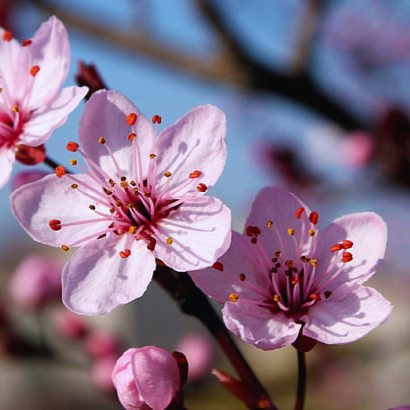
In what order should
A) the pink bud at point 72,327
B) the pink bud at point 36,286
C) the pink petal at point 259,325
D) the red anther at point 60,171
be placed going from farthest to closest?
the pink bud at point 36,286, the pink bud at point 72,327, the red anther at point 60,171, the pink petal at point 259,325

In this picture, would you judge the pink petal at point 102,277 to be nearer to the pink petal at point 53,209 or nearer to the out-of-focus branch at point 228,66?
the pink petal at point 53,209

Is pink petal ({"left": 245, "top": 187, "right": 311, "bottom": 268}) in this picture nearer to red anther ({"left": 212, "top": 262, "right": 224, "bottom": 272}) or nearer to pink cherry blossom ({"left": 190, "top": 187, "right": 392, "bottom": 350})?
pink cherry blossom ({"left": 190, "top": 187, "right": 392, "bottom": 350})

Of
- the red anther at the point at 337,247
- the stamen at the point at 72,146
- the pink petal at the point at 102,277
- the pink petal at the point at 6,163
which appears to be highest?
the red anther at the point at 337,247

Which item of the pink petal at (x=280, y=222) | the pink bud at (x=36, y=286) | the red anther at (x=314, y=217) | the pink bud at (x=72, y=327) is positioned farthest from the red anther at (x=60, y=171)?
the pink bud at (x=36, y=286)

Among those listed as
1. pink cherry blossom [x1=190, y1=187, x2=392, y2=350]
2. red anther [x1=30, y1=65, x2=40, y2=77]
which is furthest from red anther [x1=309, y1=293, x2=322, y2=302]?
red anther [x1=30, y1=65, x2=40, y2=77]

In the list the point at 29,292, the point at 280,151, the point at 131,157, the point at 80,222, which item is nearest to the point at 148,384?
the point at 80,222

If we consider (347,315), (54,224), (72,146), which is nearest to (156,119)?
(72,146)
